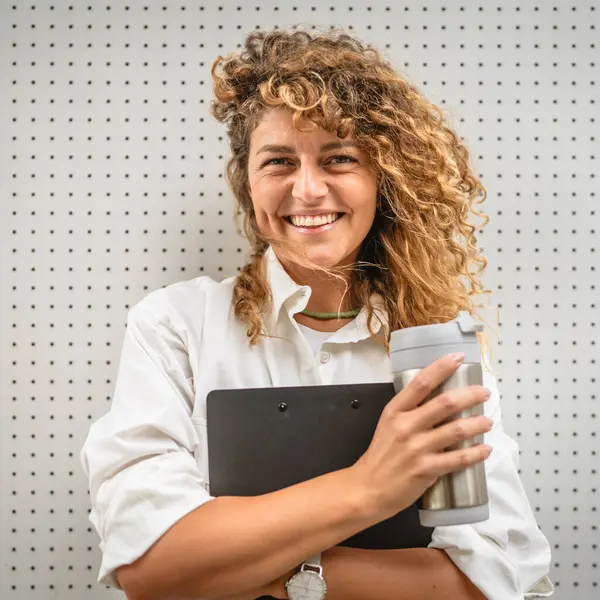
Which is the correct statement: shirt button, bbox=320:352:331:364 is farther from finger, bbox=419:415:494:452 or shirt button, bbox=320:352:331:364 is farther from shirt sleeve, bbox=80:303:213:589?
finger, bbox=419:415:494:452

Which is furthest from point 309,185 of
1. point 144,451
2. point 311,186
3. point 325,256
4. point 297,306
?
Answer: point 144,451

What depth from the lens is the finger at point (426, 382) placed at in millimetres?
946

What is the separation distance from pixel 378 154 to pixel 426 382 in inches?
22.2

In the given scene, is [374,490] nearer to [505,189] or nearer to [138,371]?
[138,371]

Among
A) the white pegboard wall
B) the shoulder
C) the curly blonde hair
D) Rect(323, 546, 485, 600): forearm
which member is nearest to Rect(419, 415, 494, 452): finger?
Rect(323, 546, 485, 600): forearm

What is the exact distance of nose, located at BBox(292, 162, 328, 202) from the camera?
128 centimetres

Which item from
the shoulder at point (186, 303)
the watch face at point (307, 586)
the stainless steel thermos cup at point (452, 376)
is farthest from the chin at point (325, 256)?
the watch face at point (307, 586)

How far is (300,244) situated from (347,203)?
0.12 meters

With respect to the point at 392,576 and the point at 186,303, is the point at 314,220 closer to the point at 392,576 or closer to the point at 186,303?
the point at 186,303

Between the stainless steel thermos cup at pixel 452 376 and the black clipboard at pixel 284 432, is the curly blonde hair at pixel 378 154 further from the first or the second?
the stainless steel thermos cup at pixel 452 376

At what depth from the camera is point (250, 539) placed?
1.07 m

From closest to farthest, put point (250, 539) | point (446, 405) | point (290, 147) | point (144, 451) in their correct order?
point (446, 405) → point (250, 539) → point (144, 451) → point (290, 147)

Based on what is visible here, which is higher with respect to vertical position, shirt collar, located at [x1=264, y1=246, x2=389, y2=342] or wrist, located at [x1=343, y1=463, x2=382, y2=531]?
shirt collar, located at [x1=264, y1=246, x2=389, y2=342]

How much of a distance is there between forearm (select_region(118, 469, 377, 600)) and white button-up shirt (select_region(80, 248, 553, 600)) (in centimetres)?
4
